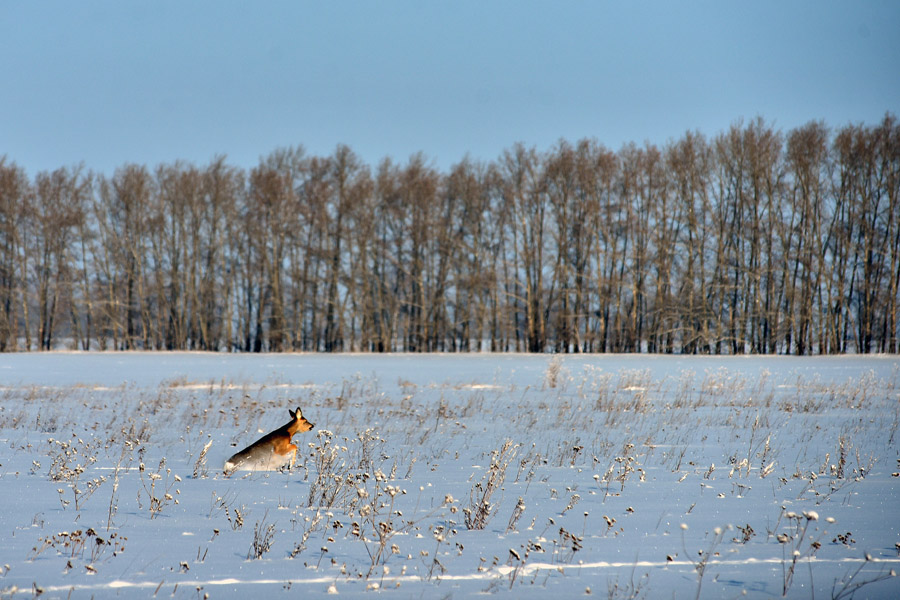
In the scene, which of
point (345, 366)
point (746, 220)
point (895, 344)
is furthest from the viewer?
point (746, 220)

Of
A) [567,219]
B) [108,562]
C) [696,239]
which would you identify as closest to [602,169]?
[567,219]

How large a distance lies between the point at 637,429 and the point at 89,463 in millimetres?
7390

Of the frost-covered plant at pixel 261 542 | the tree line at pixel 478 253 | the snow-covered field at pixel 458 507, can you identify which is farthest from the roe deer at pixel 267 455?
the tree line at pixel 478 253

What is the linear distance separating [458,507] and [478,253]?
33.6m

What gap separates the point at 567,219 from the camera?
38.2 m

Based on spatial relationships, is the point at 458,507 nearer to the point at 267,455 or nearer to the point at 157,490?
the point at 267,455

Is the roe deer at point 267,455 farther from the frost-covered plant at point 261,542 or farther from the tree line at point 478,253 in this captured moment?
the tree line at point 478,253

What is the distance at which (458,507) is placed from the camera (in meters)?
5.44

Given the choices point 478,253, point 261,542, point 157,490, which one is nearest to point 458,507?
point 261,542

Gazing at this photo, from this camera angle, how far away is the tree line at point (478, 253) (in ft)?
114

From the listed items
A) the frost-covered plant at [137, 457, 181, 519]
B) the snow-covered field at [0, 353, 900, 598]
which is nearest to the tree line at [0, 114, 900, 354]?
the snow-covered field at [0, 353, 900, 598]

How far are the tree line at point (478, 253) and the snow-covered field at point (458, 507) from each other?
1027 inches

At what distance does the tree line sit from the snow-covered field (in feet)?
85.6

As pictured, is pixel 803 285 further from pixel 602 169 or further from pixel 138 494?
pixel 138 494
